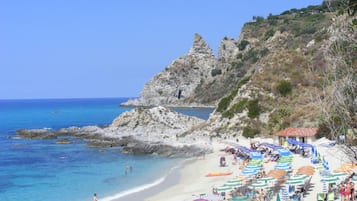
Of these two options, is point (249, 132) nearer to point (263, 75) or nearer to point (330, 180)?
point (263, 75)

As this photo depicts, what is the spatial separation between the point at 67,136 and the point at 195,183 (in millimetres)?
46224

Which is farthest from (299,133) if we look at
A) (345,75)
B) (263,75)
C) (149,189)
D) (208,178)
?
(345,75)

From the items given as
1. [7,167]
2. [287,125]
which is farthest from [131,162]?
[287,125]

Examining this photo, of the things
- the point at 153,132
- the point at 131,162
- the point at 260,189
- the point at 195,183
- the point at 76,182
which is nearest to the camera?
the point at 260,189

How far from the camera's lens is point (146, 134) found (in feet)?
205

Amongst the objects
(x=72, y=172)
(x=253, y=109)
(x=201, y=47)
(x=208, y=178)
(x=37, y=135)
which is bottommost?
(x=72, y=172)

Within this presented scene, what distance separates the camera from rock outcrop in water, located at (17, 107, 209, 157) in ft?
165

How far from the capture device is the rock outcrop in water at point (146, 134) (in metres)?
50.4

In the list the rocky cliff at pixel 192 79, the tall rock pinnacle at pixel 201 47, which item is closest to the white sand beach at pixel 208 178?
the rocky cliff at pixel 192 79

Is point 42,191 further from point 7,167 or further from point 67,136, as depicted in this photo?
point 67,136

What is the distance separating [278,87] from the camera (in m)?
54.7

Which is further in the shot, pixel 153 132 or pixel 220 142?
pixel 153 132

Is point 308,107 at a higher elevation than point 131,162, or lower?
higher

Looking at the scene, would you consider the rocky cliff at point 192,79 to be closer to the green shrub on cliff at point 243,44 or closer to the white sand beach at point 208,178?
the green shrub on cliff at point 243,44
